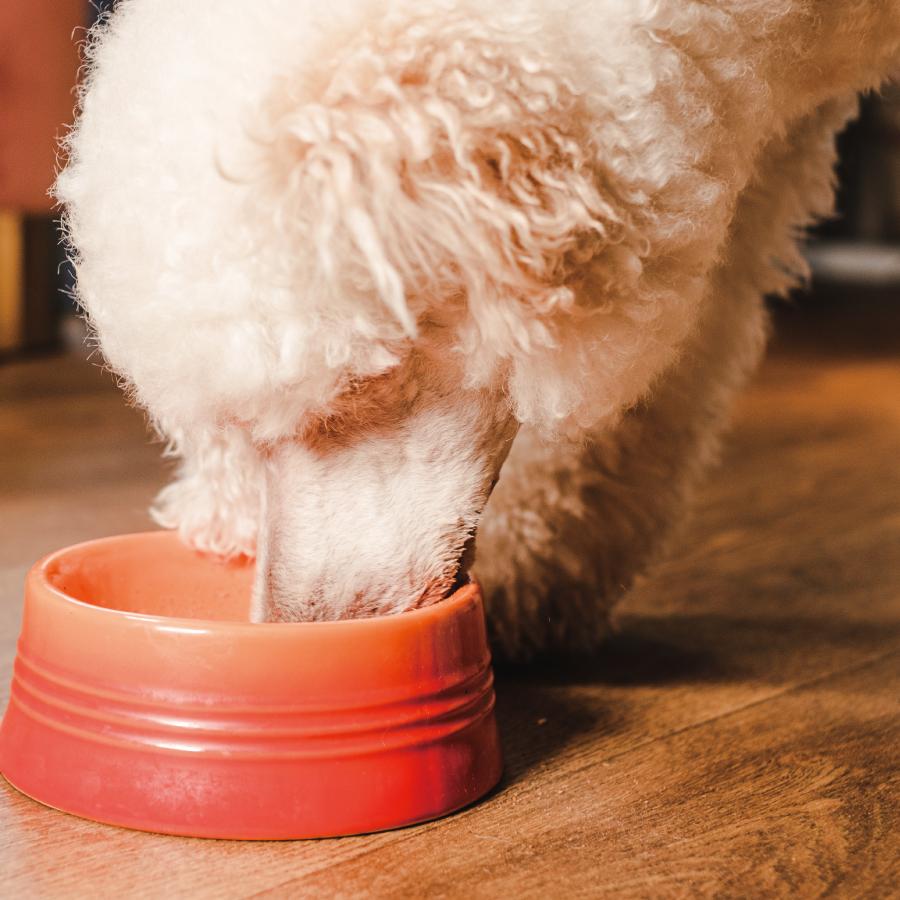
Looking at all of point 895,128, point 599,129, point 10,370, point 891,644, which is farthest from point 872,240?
point 599,129

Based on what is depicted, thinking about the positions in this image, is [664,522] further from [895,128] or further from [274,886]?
[895,128]

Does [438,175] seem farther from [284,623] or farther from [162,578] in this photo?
[162,578]

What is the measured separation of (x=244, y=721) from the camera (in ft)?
2.71

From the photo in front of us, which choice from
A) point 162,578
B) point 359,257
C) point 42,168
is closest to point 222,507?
point 162,578

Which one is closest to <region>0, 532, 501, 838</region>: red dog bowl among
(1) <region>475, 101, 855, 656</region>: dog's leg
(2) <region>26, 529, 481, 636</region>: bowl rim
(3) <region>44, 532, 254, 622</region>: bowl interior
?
(2) <region>26, 529, 481, 636</region>: bowl rim

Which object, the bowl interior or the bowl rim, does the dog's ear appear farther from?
the bowl interior

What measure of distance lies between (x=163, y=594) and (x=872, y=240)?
795 centimetres

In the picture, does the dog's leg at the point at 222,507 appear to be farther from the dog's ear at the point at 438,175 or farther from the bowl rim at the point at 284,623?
the dog's ear at the point at 438,175

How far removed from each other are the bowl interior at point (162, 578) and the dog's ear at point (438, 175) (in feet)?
1.21

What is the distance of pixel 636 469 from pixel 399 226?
1.86 ft

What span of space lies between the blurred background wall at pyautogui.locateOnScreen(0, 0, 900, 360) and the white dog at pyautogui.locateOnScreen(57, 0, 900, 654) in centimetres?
30

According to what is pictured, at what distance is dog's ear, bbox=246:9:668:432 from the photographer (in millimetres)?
766

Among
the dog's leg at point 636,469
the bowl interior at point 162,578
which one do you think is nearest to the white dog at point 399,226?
the bowl interior at point 162,578

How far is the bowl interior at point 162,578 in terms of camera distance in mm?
1045
